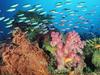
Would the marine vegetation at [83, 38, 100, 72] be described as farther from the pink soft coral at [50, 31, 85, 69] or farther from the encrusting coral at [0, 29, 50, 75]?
the encrusting coral at [0, 29, 50, 75]

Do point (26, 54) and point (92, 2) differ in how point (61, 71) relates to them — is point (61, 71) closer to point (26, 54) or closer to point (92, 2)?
point (26, 54)

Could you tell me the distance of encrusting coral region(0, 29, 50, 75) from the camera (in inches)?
289

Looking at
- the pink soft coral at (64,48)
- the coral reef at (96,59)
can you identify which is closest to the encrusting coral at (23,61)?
the pink soft coral at (64,48)

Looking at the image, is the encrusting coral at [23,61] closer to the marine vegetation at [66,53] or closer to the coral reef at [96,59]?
the marine vegetation at [66,53]

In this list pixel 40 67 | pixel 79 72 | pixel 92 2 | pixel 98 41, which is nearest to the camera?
pixel 40 67

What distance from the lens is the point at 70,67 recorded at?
8516 millimetres

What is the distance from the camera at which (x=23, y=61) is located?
7.39 m

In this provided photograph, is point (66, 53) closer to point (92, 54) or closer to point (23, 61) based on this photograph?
point (92, 54)

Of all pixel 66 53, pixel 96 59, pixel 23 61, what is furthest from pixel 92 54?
pixel 23 61

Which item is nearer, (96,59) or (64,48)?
(64,48)

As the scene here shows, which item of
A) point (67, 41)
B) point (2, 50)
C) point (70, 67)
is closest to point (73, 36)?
point (67, 41)

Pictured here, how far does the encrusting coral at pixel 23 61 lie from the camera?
7.34m

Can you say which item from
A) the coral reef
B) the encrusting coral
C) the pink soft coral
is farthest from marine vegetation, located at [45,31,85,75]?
the encrusting coral

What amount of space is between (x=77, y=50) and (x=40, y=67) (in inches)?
76.0
